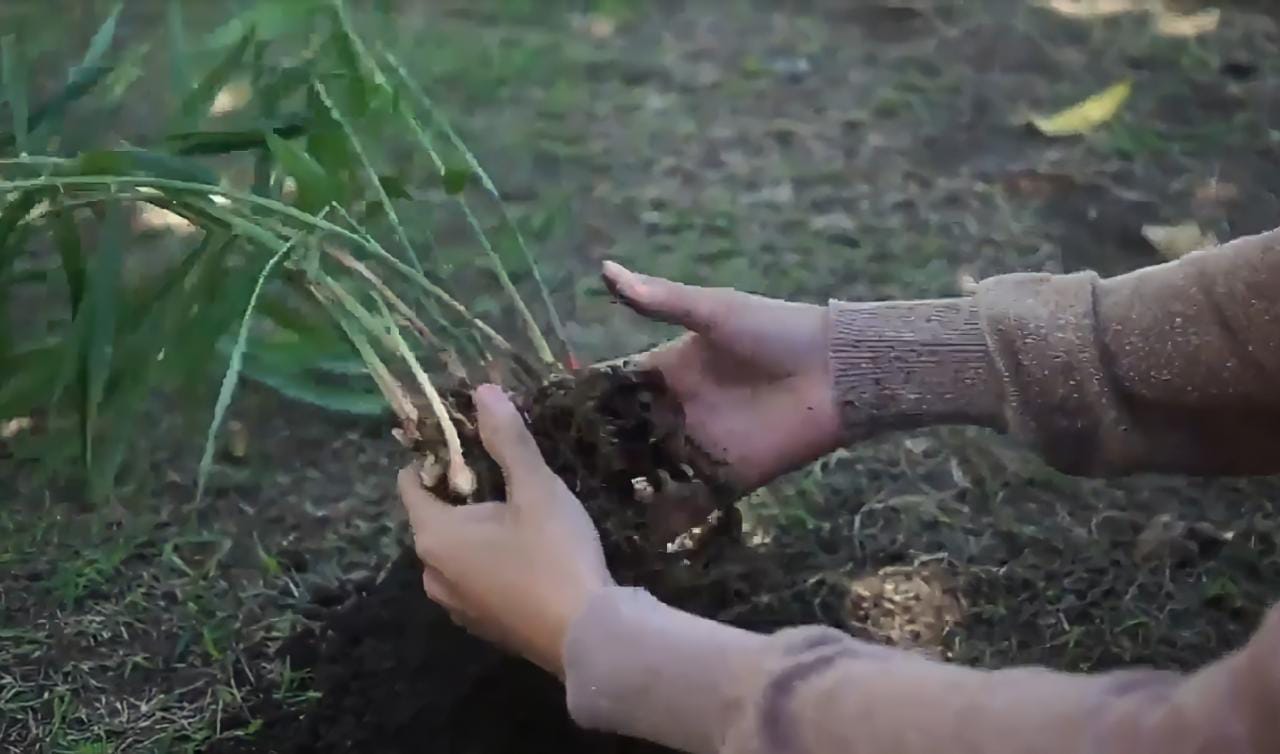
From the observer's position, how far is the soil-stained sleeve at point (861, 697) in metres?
0.42

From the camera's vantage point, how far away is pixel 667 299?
77cm

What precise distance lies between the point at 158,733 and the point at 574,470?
1.03 feet

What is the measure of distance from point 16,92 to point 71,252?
0.13 meters

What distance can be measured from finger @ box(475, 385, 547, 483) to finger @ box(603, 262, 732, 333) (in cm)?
11

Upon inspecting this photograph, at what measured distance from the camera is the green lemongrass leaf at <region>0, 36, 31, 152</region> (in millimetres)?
774

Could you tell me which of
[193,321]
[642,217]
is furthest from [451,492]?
[642,217]

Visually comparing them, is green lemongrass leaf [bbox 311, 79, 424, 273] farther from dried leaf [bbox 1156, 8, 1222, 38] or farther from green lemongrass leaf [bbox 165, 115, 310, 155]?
dried leaf [bbox 1156, 8, 1222, 38]

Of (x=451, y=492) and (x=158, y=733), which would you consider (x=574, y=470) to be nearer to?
(x=451, y=492)

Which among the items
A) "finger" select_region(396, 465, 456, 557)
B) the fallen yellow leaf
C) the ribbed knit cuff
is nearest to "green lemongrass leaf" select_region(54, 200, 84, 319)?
"finger" select_region(396, 465, 456, 557)

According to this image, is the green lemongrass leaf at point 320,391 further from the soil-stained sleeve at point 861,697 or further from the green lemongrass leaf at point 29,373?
the soil-stained sleeve at point 861,697

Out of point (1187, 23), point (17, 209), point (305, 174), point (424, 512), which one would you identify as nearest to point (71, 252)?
point (17, 209)

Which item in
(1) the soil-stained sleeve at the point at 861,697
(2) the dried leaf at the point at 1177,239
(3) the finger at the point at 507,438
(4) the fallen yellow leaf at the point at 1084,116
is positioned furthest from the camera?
(4) the fallen yellow leaf at the point at 1084,116

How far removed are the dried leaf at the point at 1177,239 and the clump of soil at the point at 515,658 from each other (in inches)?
25.2

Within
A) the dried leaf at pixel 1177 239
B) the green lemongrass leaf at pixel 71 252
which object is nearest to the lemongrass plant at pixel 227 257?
the green lemongrass leaf at pixel 71 252
